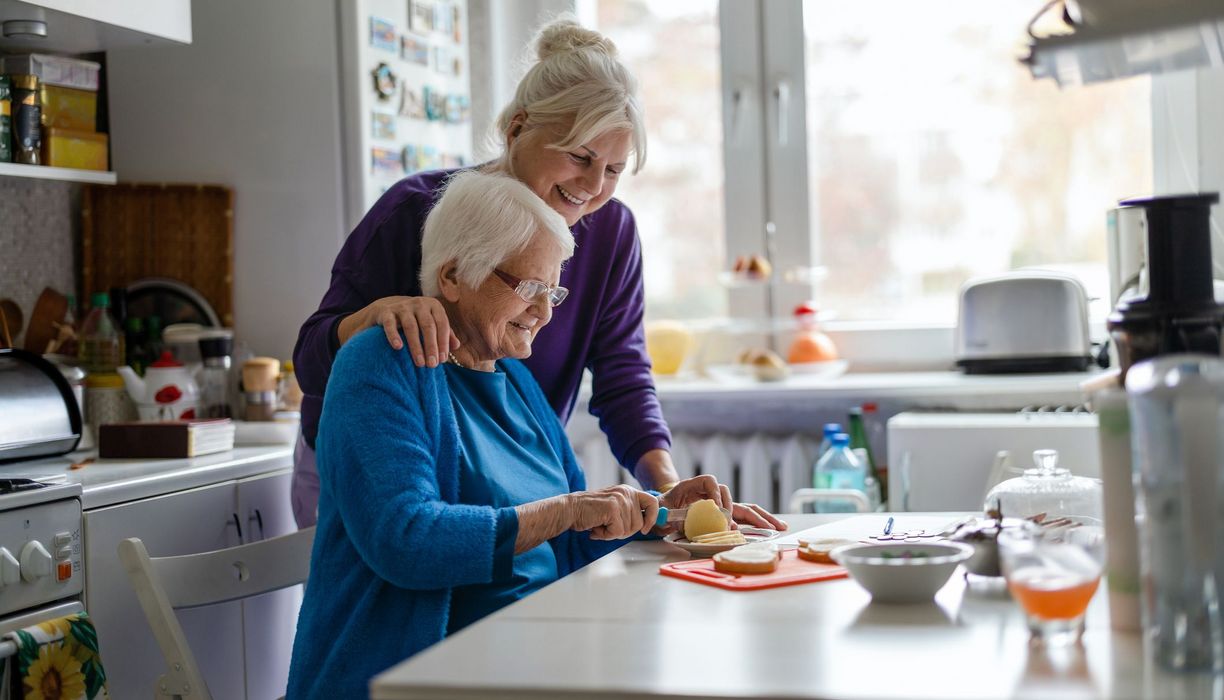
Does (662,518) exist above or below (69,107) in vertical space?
below

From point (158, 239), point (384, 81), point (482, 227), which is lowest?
point (482, 227)

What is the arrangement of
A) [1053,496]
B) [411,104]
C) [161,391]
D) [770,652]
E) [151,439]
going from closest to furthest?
[770,652] → [1053,496] → [151,439] → [161,391] → [411,104]

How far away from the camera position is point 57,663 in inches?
74.1

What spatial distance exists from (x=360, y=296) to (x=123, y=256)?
48.4 inches

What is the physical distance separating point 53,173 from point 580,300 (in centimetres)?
112

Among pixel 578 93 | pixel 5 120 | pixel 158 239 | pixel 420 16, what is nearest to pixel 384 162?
pixel 420 16

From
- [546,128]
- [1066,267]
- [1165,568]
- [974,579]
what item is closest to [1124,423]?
[1165,568]

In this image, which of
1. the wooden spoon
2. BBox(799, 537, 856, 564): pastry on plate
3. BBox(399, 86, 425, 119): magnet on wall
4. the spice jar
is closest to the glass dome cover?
BBox(799, 537, 856, 564): pastry on plate

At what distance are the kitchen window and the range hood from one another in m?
1.73

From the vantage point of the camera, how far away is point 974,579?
139 centimetres

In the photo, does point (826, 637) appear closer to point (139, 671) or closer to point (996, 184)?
point (139, 671)

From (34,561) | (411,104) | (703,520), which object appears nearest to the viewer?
(703,520)

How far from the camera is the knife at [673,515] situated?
1.71 metres

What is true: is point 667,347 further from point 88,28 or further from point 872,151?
point 88,28
